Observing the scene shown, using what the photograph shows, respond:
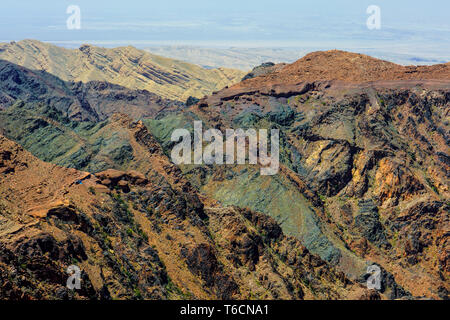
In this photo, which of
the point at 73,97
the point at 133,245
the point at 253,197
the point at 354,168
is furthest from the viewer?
the point at 73,97

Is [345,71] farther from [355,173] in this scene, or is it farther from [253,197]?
[253,197]

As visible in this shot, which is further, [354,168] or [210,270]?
[354,168]

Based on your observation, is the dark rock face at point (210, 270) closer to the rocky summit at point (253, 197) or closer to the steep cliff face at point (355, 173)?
the rocky summit at point (253, 197)

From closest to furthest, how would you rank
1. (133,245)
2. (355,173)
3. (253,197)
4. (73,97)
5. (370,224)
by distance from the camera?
(133,245) < (253,197) < (370,224) < (355,173) < (73,97)

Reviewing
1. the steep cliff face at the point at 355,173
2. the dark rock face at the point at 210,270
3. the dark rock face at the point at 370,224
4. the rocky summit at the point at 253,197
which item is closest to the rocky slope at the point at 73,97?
the rocky summit at the point at 253,197

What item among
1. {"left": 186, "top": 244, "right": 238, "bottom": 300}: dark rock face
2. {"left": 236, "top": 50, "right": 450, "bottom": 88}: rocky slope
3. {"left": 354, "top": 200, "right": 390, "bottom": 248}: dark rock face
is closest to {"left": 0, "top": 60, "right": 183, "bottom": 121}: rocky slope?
{"left": 236, "top": 50, "right": 450, "bottom": 88}: rocky slope

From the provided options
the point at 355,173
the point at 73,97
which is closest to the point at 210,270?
the point at 355,173
